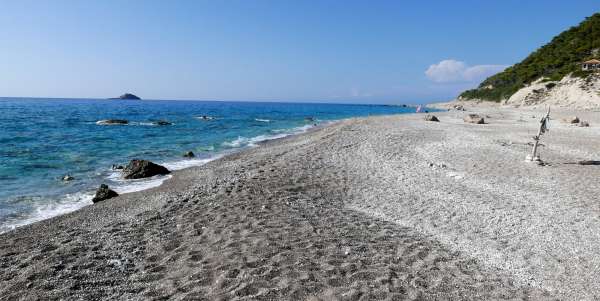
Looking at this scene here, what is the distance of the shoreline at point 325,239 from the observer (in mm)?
5320

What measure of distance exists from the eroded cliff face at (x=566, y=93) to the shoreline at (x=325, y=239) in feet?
138

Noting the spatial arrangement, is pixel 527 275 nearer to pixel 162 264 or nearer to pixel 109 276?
pixel 162 264

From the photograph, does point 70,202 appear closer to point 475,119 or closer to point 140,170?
point 140,170

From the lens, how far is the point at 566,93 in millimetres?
53500

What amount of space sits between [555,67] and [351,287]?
291 feet

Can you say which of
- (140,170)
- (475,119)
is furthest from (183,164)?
(475,119)

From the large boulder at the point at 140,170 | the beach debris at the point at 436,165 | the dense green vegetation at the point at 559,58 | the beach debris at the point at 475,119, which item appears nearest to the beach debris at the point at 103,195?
the large boulder at the point at 140,170

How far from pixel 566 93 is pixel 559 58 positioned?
95.8 ft

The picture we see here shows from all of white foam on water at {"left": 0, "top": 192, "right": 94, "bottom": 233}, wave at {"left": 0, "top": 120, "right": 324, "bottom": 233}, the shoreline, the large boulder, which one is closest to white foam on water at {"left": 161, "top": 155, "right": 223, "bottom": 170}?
wave at {"left": 0, "top": 120, "right": 324, "bottom": 233}

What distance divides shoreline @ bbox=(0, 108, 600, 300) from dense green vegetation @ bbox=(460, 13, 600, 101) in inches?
2406

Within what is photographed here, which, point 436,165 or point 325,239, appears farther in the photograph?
point 436,165

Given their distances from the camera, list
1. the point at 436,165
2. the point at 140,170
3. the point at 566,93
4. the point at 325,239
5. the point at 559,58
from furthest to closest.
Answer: the point at 559,58
the point at 566,93
the point at 140,170
the point at 436,165
the point at 325,239

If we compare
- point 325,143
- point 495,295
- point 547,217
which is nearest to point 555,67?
point 325,143

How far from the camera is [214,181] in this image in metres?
11.9
